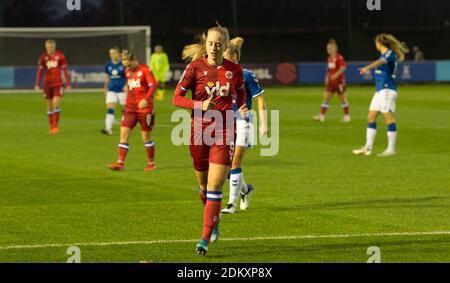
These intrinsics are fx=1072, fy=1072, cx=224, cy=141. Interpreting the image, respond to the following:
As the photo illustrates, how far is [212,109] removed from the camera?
1052cm

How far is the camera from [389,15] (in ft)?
184

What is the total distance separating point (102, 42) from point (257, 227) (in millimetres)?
35128

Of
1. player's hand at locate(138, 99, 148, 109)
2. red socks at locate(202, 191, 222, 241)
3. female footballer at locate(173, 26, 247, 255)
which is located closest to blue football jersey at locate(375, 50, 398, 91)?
player's hand at locate(138, 99, 148, 109)

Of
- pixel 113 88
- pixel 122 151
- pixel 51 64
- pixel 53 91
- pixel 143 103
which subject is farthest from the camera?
pixel 53 91

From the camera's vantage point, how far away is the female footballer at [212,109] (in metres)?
10.4

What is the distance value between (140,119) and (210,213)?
828 cm

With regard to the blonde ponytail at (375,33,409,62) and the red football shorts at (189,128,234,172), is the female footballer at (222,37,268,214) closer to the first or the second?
the red football shorts at (189,128,234,172)

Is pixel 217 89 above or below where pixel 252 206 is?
above

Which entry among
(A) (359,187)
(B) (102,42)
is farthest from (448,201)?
(B) (102,42)

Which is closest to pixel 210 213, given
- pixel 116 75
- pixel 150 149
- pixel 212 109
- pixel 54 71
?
pixel 212 109

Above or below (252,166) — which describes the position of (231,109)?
above

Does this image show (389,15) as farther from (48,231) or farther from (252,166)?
(48,231)

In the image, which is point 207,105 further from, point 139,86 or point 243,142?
point 139,86

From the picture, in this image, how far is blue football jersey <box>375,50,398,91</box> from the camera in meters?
20.8
